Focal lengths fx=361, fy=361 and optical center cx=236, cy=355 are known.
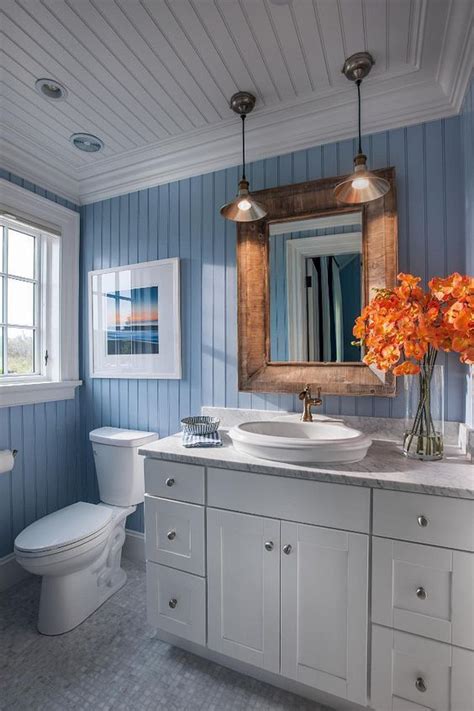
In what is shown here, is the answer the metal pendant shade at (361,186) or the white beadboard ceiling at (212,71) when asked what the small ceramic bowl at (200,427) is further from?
the white beadboard ceiling at (212,71)

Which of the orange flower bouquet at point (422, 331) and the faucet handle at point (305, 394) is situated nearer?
the orange flower bouquet at point (422, 331)

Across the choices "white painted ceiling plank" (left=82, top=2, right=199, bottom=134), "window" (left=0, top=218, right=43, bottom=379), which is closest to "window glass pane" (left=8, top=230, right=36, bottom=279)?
"window" (left=0, top=218, right=43, bottom=379)

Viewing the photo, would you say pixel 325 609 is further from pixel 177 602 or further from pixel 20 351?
pixel 20 351

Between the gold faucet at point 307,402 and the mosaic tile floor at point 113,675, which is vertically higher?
the gold faucet at point 307,402

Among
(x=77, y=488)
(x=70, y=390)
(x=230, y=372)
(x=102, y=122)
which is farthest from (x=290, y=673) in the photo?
(x=102, y=122)

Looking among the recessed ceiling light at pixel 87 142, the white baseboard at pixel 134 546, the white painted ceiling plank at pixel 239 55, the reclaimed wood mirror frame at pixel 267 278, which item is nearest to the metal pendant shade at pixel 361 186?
the reclaimed wood mirror frame at pixel 267 278

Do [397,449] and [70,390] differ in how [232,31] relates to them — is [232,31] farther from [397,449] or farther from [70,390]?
[70,390]

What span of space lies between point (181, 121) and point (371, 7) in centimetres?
91

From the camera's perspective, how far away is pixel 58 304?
2266 mm

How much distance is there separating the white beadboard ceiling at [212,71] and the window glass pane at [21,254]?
1.12 ft

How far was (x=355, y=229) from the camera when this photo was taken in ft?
5.34

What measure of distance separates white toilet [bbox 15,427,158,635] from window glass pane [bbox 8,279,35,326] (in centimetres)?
81

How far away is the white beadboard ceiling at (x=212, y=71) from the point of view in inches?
47.4

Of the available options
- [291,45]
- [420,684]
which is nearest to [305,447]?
[420,684]
